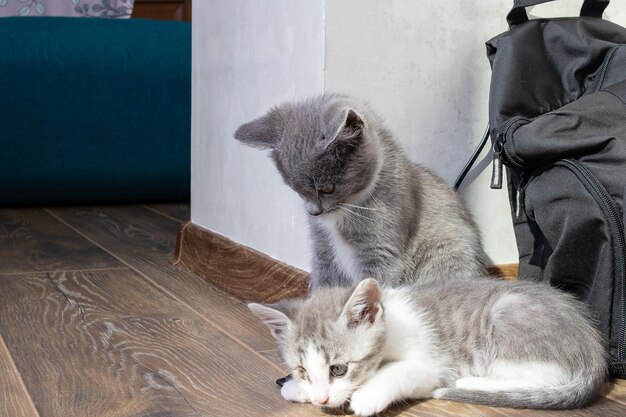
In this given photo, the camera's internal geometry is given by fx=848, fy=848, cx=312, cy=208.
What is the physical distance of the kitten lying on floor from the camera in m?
1.48

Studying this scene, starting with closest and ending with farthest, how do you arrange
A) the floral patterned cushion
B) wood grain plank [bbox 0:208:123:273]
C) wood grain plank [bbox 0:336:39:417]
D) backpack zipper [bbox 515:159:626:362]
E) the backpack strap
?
wood grain plank [bbox 0:336:39:417] → backpack zipper [bbox 515:159:626:362] → the backpack strap → wood grain plank [bbox 0:208:123:273] → the floral patterned cushion

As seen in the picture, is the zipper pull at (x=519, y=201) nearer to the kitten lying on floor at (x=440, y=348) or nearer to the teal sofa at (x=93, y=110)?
the kitten lying on floor at (x=440, y=348)

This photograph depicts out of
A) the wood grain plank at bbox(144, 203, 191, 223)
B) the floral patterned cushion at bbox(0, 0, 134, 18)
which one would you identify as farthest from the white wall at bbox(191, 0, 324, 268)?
the floral patterned cushion at bbox(0, 0, 134, 18)

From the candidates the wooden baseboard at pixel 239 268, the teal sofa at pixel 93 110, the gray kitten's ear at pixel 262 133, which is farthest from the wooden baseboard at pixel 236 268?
the teal sofa at pixel 93 110

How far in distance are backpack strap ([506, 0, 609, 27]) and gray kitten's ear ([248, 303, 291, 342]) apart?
2.82 ft

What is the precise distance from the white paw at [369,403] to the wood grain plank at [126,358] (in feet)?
0.27

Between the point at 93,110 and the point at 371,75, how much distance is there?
2.47 metres

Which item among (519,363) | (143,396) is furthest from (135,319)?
(519,363)

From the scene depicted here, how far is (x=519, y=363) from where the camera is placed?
1.54 metres

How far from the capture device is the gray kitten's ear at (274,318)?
1.53 meters

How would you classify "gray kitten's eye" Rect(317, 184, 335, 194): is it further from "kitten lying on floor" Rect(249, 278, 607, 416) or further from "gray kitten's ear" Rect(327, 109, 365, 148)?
"kitten lying on floor" Rect(249, 278, 607, 416)

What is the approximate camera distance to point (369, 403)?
57.2 inches

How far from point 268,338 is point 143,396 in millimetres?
451

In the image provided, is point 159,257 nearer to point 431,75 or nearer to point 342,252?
point 342,252
